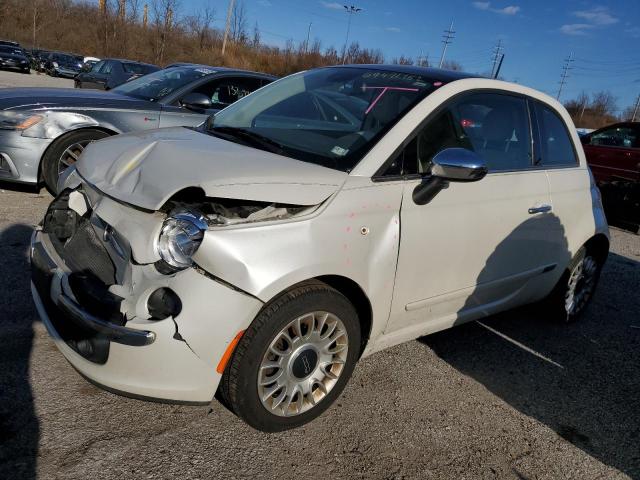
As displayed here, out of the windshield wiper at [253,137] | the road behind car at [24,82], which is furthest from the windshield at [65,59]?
the windshield wiper at [253,137]

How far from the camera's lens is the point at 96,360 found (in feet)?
7.02

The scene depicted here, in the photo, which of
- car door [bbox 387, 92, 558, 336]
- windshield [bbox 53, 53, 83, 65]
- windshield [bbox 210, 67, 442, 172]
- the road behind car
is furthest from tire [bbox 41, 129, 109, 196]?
windshield [bbox 53, 53, 83, 65]

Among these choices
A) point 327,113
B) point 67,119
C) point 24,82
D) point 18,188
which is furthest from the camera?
point 24,82

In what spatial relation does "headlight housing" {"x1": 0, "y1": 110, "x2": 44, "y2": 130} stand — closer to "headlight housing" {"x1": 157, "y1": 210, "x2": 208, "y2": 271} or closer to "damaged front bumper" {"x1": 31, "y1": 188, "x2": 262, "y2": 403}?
"damaged front bumper" {"x1": 31, "y1": 188, "x2": 262, "y2": 403}

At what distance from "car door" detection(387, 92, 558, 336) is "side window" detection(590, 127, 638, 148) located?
652cm

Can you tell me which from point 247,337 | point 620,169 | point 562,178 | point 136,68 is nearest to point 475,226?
point 562,178

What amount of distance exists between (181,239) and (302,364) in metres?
0.83

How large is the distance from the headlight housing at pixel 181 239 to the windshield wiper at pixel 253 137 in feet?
2.40

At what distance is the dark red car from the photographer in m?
8.44

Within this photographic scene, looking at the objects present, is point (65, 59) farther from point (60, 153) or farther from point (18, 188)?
point (60, 153)

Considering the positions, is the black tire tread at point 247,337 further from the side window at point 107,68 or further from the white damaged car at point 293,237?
the side window at point 107,68

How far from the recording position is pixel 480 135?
123 inches

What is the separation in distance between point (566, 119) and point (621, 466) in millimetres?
2469

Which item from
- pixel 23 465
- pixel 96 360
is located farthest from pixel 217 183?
pixel 23 465
